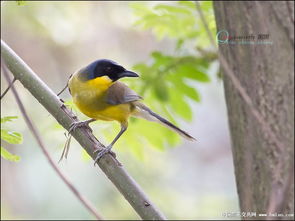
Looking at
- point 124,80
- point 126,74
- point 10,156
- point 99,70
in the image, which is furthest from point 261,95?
point 124,80

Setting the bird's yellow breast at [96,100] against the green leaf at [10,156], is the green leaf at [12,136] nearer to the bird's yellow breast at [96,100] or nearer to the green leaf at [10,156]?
the green leaf at [10,156]

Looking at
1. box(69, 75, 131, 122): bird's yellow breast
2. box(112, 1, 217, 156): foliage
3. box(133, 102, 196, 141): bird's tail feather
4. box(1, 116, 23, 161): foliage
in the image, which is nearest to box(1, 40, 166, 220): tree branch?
box(1, 116, 23, 161): foliage

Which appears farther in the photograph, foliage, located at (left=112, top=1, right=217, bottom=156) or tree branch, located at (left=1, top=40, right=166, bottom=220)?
foliage, located at (left=112, top=1, right=217, bottom=156)

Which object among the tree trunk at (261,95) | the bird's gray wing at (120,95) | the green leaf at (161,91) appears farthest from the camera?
the green leaf at (161,91)

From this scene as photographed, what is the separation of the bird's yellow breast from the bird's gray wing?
21mm

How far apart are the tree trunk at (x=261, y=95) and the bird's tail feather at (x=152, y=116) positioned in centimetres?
105

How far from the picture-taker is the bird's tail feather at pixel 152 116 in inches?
103

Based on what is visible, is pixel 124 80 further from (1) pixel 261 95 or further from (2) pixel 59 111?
(1) pixel 261 95

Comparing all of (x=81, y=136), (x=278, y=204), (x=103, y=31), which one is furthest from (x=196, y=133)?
(x=278, y=204)

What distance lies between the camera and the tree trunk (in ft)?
4.86

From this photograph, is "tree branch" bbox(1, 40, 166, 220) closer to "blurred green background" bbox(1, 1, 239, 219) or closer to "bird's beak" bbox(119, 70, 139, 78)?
"bird's beak" bbox(119, 70, 139, 78)

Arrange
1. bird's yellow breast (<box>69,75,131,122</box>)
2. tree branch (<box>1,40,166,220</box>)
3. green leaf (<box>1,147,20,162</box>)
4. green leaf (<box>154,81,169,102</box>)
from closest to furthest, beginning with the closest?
1. tree branch (<box>1,40,166,220</box>)
2. green leaf (<box>1,147,20,162</box>)
3. bird's yellow breast (<box>69,75,131,122</box>)
4. green leaf (<box>154,81,169,102</box>)

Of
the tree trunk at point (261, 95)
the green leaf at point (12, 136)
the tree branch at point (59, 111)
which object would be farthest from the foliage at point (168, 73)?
the tree trunk at point (261, 95)

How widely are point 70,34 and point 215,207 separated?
2067 millimetres
